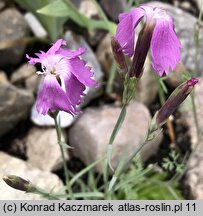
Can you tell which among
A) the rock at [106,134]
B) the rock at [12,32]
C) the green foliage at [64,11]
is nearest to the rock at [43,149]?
the rock at [106,134]

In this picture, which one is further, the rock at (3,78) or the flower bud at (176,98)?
the rock at (3,78)

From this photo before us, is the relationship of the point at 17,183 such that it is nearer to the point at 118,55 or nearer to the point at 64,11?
the point at 118,55

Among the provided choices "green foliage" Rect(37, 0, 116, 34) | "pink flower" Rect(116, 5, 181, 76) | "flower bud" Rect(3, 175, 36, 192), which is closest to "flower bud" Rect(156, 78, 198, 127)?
"pink flower" Rect(116, 5, 181, 76)

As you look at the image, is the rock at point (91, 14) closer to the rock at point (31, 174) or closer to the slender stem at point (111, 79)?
the slender stem at point (111, 79)

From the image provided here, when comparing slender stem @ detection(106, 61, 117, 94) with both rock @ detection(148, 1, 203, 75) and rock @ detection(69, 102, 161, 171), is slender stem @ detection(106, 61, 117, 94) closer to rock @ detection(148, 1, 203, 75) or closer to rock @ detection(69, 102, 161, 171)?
rock @ detection(69, 102, 161, 171)

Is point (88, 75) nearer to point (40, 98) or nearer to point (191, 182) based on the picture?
point (40, 98)

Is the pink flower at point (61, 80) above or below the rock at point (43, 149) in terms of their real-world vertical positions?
above

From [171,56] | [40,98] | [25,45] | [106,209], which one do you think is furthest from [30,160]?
[171,56]
